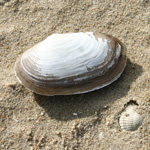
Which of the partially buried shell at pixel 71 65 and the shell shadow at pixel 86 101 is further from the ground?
the partially buried shell at pixel 71 65

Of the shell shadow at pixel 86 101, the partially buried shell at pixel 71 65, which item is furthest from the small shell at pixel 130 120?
the partially buried shell at pixel 71 65

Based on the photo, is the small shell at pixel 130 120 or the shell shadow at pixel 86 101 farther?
the shell shadow at pixel 86 101

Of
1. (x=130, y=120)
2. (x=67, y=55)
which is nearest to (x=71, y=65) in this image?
(x=67, y=55)

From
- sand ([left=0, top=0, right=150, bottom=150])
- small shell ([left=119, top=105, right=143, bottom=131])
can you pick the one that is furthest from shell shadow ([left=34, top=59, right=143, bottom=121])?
small shell ([left=119, top=105, right=143, bottom=131])

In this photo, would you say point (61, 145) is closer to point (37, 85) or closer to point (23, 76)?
point (37, 85)

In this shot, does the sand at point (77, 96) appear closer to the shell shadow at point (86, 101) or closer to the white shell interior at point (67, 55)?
the shell shadow at point (86, 101)

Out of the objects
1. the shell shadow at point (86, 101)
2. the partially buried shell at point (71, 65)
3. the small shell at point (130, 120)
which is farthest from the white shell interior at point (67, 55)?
the small shell at point (130, 120)
